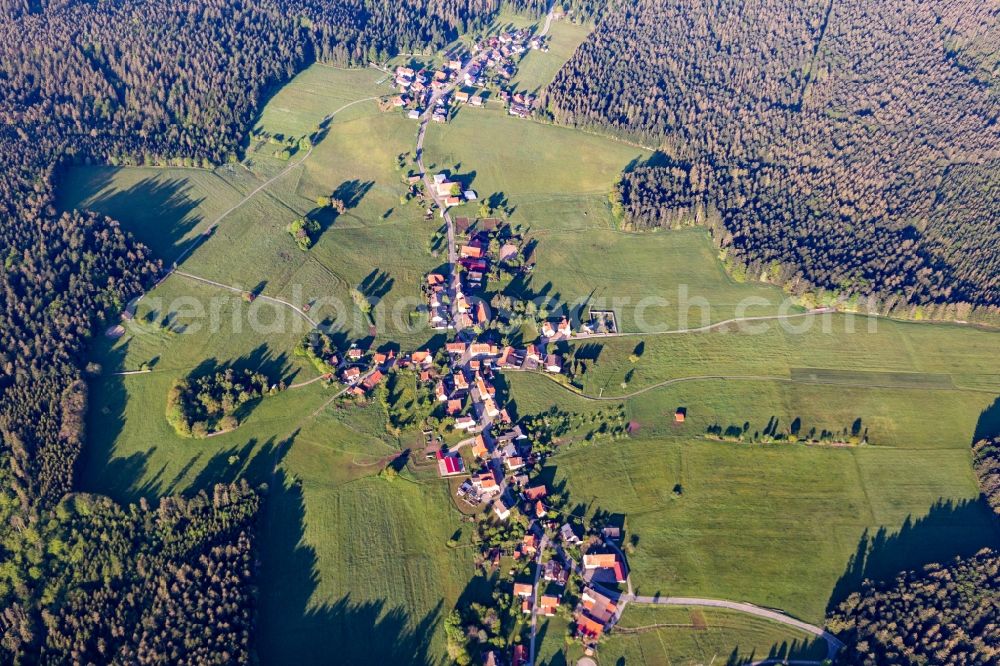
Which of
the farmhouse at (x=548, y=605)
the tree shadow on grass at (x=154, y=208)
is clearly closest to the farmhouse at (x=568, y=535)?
the farmhouse at (x=548, y=605)

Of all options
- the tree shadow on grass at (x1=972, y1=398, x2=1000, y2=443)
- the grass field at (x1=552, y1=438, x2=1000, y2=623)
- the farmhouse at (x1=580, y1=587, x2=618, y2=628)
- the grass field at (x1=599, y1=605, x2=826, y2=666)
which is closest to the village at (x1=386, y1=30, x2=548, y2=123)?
the grass field at (x1=552, y1=438, x2=1000, y2=623)

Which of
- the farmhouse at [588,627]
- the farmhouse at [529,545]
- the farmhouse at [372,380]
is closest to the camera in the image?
the farmhouse at [588,627]

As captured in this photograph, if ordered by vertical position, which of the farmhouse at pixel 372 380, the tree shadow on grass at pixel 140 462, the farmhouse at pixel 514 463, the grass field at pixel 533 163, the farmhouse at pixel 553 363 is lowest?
the tree shadow on grass at pixel 140 462

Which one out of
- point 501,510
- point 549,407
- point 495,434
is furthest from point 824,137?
point 501,510

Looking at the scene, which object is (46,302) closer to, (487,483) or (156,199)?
(156,199)

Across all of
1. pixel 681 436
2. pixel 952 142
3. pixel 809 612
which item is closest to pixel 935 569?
pixel 809 612

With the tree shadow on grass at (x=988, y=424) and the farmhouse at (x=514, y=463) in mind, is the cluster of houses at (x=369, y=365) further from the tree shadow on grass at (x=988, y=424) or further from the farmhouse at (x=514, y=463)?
the tree shadow on grass at (x=988, y=424)

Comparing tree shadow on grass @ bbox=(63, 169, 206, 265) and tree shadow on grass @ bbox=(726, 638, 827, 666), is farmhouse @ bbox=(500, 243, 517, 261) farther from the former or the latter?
tree shadow on grass @ bbox=(726, 638, 827, 666)
